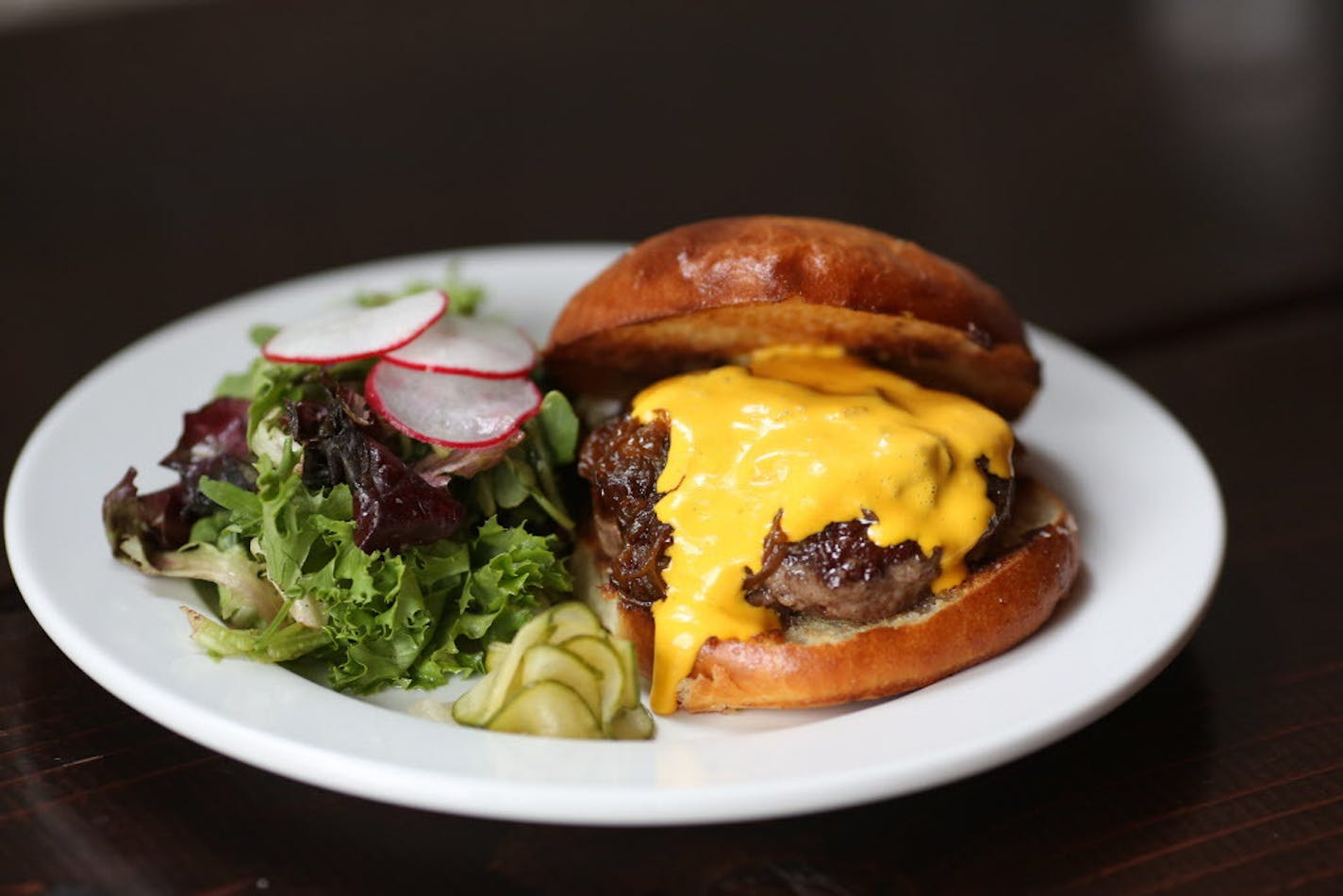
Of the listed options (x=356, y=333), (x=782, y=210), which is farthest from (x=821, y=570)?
(x=782, y=210)

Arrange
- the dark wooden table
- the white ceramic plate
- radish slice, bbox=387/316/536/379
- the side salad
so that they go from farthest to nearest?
radish slice, bbox=387/316/536/379 → the side salad → the dark wooden table → the white ceramic plate

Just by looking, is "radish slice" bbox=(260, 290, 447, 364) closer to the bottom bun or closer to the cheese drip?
the cheese drip

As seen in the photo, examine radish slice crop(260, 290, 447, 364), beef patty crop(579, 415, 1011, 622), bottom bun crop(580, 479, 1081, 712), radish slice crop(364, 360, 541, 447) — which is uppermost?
radish slice crop(260, 290, 447, 364)

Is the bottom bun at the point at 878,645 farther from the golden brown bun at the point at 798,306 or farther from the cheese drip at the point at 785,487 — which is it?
the golden brown bun at the point at 798,306

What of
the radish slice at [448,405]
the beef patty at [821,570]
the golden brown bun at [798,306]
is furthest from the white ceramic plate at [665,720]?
the radish slice at [448,405]

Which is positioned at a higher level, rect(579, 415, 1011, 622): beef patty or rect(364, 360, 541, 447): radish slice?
rect(364, 360, 541, 447): radish slice

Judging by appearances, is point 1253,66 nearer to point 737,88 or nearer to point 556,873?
point 737,88

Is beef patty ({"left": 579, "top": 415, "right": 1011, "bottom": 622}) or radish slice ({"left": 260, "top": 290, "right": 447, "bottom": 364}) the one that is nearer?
beef patty ({"left": 579, "top": 415, "right": 1011, "bottom": 622})

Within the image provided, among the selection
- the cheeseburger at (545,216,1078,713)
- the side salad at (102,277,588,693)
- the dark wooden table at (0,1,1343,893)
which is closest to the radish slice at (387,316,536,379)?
the side salad at (102,277,588,693)

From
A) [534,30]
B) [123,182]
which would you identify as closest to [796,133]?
[534,30]
